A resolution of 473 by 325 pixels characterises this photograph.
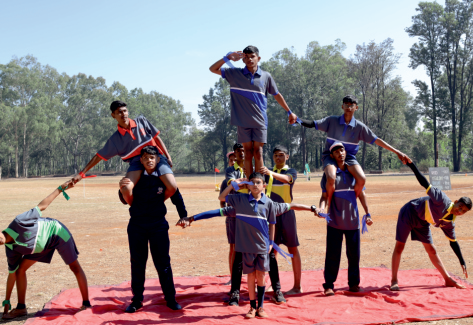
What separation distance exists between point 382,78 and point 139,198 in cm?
5981

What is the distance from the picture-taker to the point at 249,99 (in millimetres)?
5578

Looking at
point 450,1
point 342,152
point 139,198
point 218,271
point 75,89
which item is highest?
point 450,1

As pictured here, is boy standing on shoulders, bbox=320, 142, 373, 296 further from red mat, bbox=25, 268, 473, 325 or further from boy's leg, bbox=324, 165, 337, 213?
red mat, bbox=25, 268, 473, 325

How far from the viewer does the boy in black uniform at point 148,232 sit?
18.4 ft

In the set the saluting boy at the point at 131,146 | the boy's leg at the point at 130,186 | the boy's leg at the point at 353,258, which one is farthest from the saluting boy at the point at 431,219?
the boy's leg at the point at 130,186

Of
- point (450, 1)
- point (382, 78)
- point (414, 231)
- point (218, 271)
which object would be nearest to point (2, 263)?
point (218, 271)

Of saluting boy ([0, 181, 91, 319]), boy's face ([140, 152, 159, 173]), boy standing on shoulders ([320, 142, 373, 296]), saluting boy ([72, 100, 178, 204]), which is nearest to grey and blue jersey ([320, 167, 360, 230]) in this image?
boy standing on shoulders ([320, 142, 373, 296])

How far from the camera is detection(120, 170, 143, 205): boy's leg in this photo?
5445mm

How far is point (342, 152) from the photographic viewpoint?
6.23 metres

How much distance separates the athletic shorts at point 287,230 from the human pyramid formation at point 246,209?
2 cm

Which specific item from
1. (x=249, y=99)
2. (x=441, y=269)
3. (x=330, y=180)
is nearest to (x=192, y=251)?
(x=330, y=180)

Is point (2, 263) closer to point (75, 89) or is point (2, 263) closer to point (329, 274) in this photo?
point (329, 274)

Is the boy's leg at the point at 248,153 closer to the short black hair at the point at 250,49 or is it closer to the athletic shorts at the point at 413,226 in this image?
the short black hair at the point at 250,49

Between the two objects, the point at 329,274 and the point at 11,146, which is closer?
the point at 329,274
